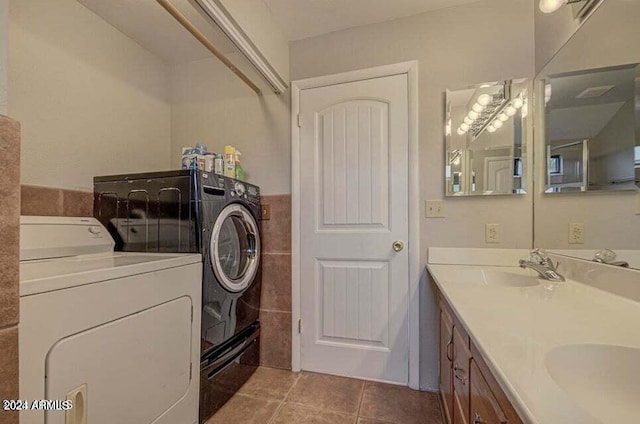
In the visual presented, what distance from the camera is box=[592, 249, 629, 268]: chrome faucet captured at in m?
1.04

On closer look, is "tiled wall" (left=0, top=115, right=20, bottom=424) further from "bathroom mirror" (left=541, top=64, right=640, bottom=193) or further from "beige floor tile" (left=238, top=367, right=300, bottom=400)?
"bathroom mirror" (left=541, top=64, right=640, bottom=193)

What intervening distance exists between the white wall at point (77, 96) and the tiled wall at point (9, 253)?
4.26 ft

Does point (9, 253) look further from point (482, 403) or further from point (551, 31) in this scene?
point (551, 31)

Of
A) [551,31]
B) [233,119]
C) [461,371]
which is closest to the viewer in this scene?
[461,371]

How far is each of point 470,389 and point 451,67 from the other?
1.78 meters

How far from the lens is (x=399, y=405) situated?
160 cm

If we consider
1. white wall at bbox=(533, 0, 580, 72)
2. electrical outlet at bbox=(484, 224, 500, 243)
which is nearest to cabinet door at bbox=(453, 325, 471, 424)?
electrical outlet at bbox=(484, 224, 500, 243)

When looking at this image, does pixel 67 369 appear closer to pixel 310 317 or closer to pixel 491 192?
pixel 310 317

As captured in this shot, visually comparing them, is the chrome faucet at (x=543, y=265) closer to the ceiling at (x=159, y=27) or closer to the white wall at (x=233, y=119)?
the white wall at (x=233, y=119)

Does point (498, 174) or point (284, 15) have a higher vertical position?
point (284, 15)

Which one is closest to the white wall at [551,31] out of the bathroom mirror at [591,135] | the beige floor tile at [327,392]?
the bathroom mirror at [591,135]

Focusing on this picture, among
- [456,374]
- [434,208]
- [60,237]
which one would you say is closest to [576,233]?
[434,208]

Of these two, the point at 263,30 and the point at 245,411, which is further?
the point at 263,30

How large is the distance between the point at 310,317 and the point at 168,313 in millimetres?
1072
